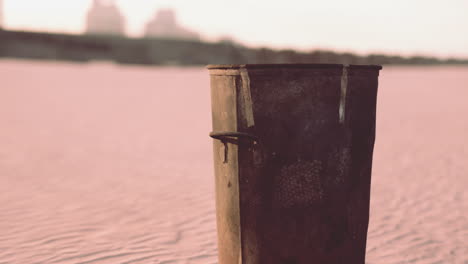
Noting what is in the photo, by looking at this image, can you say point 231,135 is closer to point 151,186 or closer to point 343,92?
point 343,92

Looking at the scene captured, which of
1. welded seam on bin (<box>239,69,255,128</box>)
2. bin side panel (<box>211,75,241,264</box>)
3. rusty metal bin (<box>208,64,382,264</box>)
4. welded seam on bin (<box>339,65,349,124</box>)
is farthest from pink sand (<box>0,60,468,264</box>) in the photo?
welded seam on bin (<box>339,65,349,124</box>)

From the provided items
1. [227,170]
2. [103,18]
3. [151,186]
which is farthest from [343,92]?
[103,18]

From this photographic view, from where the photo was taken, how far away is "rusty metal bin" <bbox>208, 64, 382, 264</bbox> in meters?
2.45

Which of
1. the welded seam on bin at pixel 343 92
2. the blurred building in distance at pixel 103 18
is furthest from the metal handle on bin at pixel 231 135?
the blurred building in distance at pixel 103 18

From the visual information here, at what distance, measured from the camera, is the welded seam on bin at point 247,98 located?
2436mm

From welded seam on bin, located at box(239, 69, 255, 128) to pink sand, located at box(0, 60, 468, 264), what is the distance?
2.00 metres

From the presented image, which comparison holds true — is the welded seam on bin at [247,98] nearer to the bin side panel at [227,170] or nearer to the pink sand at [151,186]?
the bin side panel at [227,170]

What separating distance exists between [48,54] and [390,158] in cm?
3509

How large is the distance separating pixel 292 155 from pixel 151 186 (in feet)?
14.4

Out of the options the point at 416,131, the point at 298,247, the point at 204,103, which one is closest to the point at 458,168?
the point at 416,131

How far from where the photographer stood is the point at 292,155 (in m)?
2.50

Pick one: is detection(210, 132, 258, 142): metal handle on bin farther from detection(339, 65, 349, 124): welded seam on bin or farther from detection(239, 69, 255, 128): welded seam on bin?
detection(339, 65, 349, 124): welded seam on bin

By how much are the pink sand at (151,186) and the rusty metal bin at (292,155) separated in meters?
1.62

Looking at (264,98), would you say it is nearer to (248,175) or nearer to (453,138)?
(248,175)
